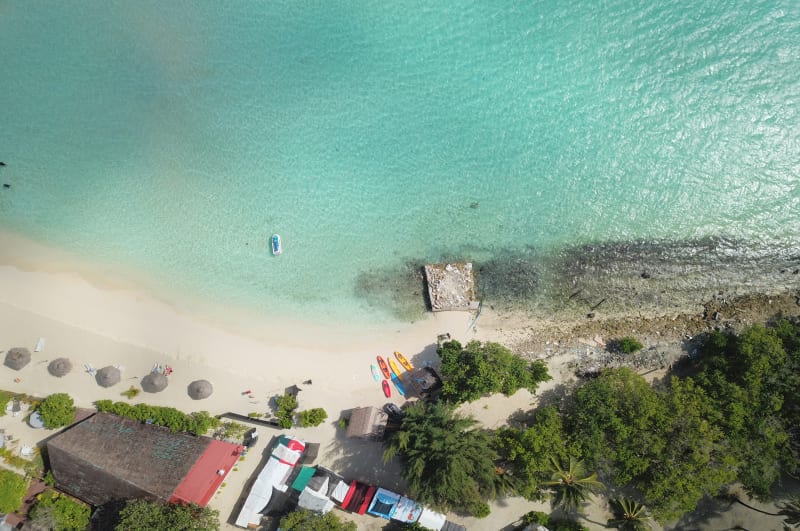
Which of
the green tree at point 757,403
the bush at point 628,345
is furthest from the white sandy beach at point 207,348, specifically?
the green tree at point 757,403

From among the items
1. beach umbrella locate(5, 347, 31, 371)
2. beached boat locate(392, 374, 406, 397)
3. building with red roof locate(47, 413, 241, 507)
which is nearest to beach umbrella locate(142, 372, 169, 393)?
building with red roof locate(47, 413, 241, 507)

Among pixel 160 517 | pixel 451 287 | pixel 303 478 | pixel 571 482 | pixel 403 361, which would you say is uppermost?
pixel 451 287

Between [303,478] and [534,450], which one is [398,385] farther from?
[534,450]

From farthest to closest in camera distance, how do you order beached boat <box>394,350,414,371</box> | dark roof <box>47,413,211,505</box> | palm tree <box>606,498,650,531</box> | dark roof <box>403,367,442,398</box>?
beached boat <box>394,350,414,371</box> → dark roof <box>403,367,442,398</box> → palm tree <box>606,498,650,531</box> → dark roof <box>47,413,211,505</box>

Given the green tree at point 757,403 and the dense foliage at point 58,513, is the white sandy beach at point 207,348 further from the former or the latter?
the green tree at point 757,403

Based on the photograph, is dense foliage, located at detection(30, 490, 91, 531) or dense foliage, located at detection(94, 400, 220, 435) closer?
dense foliage, located at detection(30, 490, 91, 531)

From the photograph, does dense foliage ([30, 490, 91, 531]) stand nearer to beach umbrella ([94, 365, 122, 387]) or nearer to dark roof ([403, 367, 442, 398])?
beach umbrella ([94, 365, 122, 387])

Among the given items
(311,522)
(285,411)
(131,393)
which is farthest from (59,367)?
(311,522)
